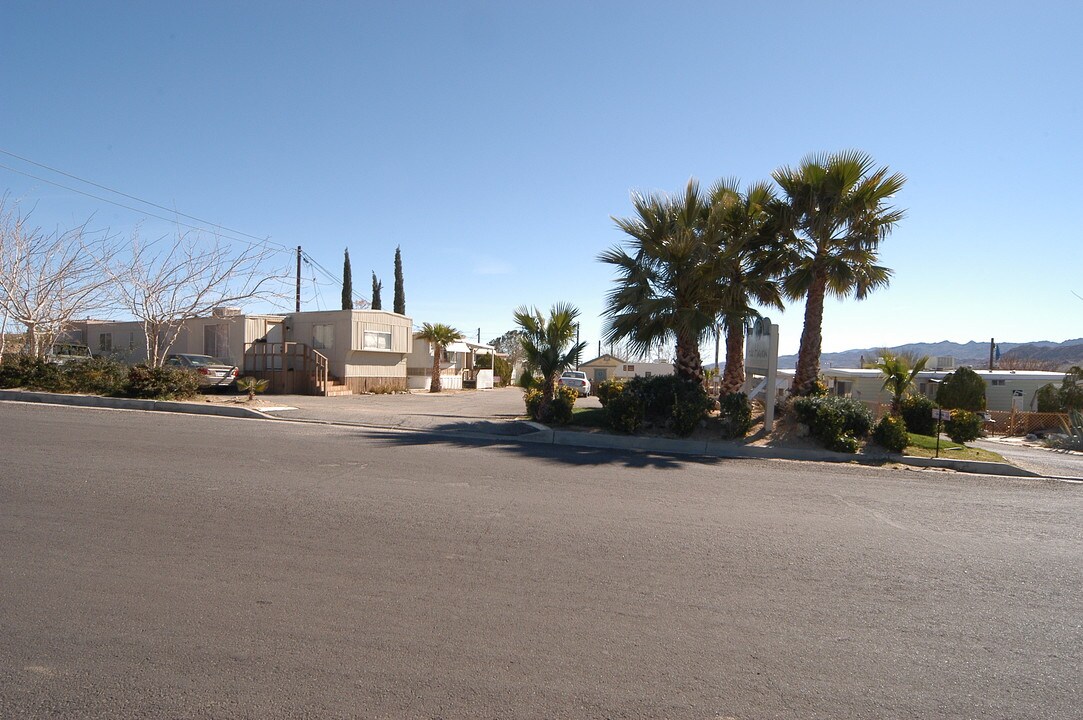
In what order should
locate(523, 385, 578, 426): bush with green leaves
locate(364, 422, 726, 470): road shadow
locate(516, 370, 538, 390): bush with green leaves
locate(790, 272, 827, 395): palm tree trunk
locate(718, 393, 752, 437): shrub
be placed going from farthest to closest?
locate(516, 370, 538, 390): bush with green leaves < locate(523, 385, 578, 426): bush with green leaves < locate(790, 272, 827, 395): palm tree trunk < locate(718, 393, 752, 437): shrub < locate(364, 422, 726, 470): road shadow

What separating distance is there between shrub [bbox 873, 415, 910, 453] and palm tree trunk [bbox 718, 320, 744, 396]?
3466 mm

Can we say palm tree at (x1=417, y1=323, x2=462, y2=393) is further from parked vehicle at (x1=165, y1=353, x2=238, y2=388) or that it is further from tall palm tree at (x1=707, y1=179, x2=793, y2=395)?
tall palm tree at (x1=707, y1=179, x2=793, y2=395)

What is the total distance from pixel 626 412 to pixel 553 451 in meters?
2.70

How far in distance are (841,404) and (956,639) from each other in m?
10.6

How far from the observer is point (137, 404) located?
17.6 metres

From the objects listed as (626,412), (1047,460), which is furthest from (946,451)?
(626,412)

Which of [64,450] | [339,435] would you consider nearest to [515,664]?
Result: [64,450]

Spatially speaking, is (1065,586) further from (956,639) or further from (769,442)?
(769,442)

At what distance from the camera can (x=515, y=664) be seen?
13.2 feet

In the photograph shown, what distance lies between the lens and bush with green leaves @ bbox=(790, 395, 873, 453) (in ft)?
46.5

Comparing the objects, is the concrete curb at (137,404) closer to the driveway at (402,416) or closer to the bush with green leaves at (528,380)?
the driveway at (402,416)

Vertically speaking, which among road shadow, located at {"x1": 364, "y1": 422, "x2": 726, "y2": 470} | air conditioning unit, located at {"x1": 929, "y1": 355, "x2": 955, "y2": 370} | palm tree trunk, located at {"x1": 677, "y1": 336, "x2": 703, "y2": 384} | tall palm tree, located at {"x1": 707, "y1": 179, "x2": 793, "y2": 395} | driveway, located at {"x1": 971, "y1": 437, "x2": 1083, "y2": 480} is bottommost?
driveway, located at {"x1": 971, "y1": 437, "x2": 1083, "y2": 480}

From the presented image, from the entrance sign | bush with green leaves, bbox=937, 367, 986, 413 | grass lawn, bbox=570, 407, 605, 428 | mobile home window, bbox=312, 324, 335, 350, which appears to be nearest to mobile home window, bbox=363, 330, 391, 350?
mobile home window, bbox=312, 324, 335, 350

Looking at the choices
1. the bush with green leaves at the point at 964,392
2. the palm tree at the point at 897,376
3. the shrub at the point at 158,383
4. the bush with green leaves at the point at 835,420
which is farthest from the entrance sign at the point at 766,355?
the bush with green leaves at the point at 964,392
